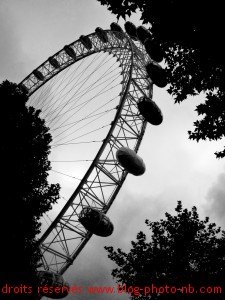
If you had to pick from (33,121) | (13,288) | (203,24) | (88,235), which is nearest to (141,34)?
(33,121)

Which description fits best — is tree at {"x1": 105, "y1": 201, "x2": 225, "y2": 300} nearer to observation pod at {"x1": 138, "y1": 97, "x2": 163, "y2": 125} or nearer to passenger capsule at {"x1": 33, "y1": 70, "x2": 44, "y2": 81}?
observation pod at {"x1": 138, "y1": 97, "x2": 163, "y2": 125}

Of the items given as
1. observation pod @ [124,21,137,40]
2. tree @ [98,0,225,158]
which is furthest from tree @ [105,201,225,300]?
observation pod @ [124,21,137,40]

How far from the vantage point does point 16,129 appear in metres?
Result: 7.86

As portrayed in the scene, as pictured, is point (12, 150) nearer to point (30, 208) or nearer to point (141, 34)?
point (30, 208)

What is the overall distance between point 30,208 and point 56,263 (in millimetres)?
5367

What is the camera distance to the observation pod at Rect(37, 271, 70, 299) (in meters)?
10.7

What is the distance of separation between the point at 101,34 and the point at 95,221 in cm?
1320

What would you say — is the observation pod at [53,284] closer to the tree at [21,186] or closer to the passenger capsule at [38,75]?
the tree at [21,186]

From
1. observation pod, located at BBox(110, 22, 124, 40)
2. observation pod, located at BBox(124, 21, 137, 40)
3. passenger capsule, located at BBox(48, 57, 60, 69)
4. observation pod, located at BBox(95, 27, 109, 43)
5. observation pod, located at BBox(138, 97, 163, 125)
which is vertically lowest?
observation pod, located at BBox(138, 97, 163, 125)

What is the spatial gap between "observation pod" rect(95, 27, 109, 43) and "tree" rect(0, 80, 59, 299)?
38.7 feet

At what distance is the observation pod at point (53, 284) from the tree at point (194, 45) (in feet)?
26.4

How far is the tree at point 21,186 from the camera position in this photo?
6375 millimetres

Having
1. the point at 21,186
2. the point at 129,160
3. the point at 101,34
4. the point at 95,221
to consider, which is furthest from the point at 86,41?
the point at 21,186

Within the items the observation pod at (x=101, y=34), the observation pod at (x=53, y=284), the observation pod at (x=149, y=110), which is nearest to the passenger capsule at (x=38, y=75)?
the observation pod at (x=101, y=34)
